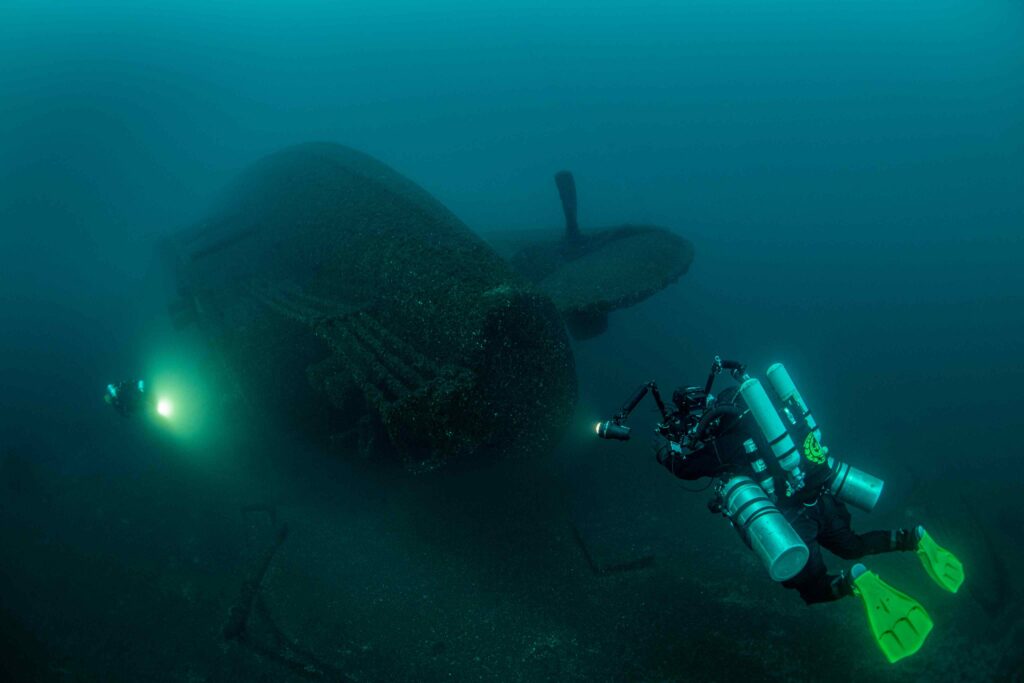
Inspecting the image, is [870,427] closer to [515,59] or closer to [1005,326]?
[1005,326]

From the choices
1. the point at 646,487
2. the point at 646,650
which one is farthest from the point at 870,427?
the point at 646,650

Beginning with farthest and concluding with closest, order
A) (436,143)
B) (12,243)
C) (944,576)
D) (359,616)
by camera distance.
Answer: (436,143)
(12,243)
(359,616)
(944,576)

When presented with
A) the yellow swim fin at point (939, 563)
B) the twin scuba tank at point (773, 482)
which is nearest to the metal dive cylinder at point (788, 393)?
the twin scuba tank at point (773, 482)

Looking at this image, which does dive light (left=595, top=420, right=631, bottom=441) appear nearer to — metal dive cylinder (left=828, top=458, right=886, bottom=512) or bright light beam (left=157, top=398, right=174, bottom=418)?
metal dive cylinder (left=828, top=458, right=886, bottom=512)

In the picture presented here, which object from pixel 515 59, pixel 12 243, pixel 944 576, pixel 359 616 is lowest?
pixel 944 576

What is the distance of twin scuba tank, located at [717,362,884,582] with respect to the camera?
3.93 metres

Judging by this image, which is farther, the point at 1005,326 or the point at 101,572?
the point at 1005,326

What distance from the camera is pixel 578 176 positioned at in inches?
1822

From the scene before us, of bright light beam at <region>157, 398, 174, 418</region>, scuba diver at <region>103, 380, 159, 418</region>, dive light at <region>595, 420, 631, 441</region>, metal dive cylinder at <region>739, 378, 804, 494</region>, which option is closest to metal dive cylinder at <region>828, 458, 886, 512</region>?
metal dive cylinder at <region>739, 378, 804, 494</region>

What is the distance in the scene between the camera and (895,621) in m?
4.27

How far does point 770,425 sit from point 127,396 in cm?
1001

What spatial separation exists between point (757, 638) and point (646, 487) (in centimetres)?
286

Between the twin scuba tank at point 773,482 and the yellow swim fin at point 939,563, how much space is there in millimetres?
510

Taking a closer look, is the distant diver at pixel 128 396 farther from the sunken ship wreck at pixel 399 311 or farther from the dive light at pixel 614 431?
the dive light at pixel 614 431
